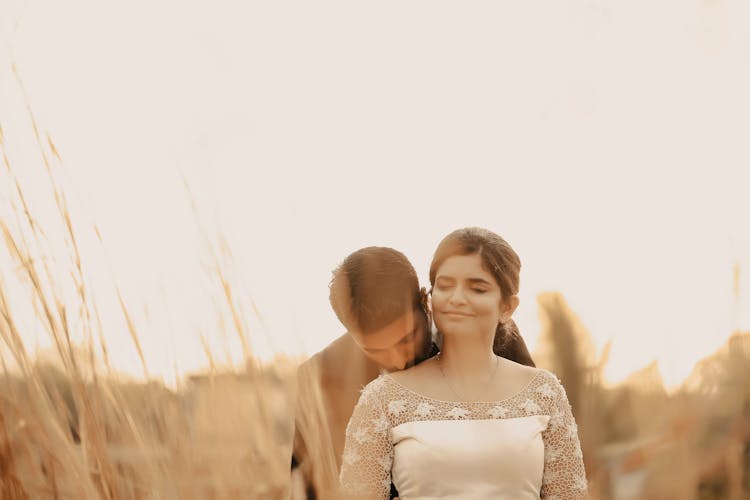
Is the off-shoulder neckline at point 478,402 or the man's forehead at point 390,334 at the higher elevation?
the man's forehead at point 390,334

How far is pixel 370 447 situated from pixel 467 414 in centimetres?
24

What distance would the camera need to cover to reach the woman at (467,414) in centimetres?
188

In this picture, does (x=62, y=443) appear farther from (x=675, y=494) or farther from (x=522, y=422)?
(x=522, y=422)

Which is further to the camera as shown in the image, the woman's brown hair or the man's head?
the man's head

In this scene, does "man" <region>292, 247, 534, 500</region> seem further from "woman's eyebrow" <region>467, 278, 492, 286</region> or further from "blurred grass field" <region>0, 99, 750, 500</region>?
"blurred grass field" <region>0, 99, 750, 500</region>

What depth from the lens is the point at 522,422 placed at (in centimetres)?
200

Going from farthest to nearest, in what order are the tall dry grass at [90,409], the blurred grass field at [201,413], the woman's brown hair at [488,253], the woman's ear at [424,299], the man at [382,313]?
the woman's ear at [424,299] → the man at [382,313] → the woman's brown hair at [488,253] → the tall dry grass at [90,409] → the blurred grass field at [201,413]

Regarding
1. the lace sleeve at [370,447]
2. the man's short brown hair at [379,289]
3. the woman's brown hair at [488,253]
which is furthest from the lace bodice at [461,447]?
the woman's brown hair at [488,253]

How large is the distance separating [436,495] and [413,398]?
268 mm

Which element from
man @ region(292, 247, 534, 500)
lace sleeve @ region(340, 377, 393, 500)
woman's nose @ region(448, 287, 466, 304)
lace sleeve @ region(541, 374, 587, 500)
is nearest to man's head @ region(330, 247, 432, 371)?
man @ region(292, 247, 534, 500)

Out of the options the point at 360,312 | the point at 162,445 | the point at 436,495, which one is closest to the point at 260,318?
the point at 162,445

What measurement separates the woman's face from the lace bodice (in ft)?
0.68

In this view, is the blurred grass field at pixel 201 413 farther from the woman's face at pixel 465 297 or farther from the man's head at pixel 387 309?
the man's head at pixel 387 309

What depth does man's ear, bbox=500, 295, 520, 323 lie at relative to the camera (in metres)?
2.04
